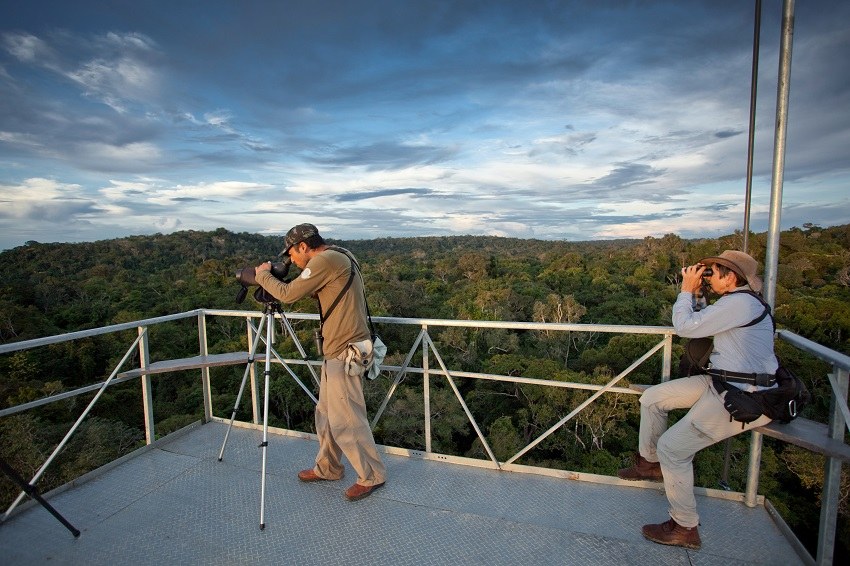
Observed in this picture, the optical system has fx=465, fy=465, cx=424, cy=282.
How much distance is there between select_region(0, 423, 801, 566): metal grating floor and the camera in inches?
95.4

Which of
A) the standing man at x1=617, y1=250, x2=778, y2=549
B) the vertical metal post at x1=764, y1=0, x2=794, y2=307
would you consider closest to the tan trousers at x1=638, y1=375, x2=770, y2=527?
the standing man at x1=617, y1=250, x2=778, y2=549

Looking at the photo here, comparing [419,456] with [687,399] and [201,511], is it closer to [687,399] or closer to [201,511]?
[201,511]

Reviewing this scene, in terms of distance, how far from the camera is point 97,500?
9.93 ft

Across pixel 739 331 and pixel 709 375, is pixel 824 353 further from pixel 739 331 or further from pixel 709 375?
pixel 709 375

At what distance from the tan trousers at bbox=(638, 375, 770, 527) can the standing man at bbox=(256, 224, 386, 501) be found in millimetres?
1694

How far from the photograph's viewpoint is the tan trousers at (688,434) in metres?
2.36

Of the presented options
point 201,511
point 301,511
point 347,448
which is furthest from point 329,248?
point 201,511

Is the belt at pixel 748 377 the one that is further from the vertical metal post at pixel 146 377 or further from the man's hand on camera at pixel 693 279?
the vertical metal post at pixel 146 377

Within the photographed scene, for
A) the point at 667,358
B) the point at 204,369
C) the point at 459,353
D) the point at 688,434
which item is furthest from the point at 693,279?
the point at 459,353

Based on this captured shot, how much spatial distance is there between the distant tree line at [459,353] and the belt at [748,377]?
4331 millimetres

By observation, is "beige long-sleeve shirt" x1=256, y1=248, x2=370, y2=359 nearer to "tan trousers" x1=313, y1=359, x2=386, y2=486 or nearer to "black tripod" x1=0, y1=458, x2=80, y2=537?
"tan trousers" x1=313, y1=359, x2=386, y2=486

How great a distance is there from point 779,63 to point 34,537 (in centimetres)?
495

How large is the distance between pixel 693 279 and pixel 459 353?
86.3 ft

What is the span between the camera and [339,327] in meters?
2.88
